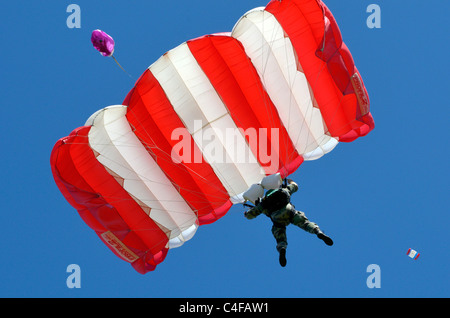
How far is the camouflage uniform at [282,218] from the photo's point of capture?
13047 mm

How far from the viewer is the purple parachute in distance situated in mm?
Result: 13445

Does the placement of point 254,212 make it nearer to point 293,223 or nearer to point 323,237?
point 293,223

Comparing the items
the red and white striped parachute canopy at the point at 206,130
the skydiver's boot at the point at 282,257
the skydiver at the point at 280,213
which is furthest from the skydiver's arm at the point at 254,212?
the skydiver's boot at the point at 282,257

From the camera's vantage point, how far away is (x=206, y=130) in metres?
13.9

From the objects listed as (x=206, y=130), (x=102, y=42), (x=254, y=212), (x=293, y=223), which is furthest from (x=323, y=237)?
(x=102, y=42)

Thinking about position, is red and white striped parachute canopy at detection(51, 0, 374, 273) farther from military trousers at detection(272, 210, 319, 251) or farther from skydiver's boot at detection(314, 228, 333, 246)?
skydiver's boot at detection(314, 228, 333, 246)

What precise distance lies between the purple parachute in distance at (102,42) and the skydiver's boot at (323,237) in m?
5.22

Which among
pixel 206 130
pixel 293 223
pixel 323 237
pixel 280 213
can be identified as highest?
pixel 206 130

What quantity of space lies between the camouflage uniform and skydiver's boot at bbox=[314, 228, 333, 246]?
180 millimetres

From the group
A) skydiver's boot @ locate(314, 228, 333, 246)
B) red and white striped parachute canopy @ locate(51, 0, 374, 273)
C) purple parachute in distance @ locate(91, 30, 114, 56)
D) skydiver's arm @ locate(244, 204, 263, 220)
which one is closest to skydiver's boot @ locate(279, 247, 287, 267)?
skydiver's boot @ locate(314, 228, 333, 246)

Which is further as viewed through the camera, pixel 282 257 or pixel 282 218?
pixel 282 218

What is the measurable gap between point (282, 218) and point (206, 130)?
2361 millimetres

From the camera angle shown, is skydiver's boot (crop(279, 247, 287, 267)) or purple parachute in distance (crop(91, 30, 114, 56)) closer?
skydiver's boot (crop(279, 247, 287, 267))

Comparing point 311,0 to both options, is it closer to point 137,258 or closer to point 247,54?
point 247,54
